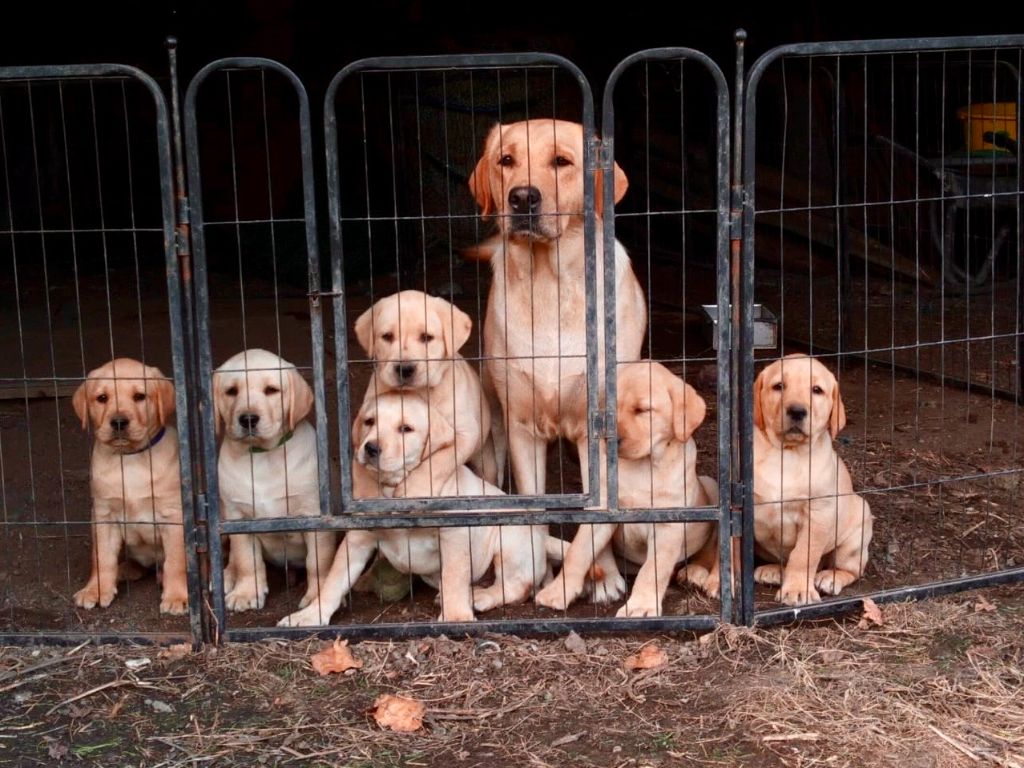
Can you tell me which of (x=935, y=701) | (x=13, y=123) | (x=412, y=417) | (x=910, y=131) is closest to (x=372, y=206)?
(x=13, y=123)

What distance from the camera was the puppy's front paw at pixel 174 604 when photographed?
5.10 meters

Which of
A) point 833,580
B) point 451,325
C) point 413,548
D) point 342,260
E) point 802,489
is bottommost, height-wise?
point 833,580

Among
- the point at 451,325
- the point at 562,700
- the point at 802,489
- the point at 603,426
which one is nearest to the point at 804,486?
the point at 802,489

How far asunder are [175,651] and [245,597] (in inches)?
19.4

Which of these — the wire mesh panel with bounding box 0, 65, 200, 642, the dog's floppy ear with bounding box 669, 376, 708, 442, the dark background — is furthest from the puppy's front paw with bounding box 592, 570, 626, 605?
the dark background

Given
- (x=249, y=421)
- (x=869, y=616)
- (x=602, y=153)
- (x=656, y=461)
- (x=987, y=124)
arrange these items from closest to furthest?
(x=602, y=153)
(x=869, y=616)
(x=249, y=421)
(x=656, y=461)
(x=987, y=124)

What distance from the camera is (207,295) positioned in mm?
4562

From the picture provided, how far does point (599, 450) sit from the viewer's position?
4746mm

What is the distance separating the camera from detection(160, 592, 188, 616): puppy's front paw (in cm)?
510

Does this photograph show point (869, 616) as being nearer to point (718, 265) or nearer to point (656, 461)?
point (656, 461)

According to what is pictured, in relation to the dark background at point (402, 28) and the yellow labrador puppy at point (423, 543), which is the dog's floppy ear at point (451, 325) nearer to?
the yellow labrador puppy at point (423, 543)

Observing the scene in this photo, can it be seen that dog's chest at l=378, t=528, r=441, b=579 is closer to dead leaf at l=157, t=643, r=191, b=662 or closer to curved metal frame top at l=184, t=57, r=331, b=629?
curved metal frame top at l=184, t=57, r=331, b=629

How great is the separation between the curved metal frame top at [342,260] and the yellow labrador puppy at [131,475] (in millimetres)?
892

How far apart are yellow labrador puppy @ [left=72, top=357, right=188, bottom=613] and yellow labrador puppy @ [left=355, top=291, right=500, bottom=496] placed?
0.78m
